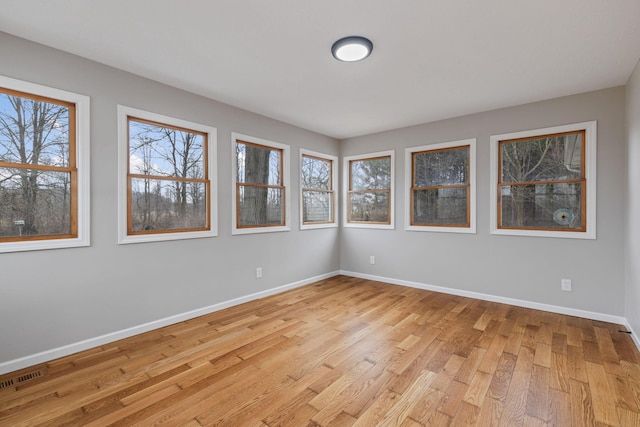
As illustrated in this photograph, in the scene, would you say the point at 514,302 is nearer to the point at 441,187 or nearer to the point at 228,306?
the point at 441,187

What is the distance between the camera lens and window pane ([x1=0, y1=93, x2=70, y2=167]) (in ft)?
7.70

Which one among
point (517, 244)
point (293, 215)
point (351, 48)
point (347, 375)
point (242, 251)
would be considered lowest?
point (347, 375)

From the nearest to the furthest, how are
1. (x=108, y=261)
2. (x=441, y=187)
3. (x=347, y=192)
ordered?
(x=108, y=261), (x=441, y=187), (x=347, y=192)

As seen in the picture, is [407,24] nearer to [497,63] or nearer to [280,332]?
[497,63]

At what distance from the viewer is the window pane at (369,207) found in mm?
5141

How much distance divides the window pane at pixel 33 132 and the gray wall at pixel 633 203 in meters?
5.16

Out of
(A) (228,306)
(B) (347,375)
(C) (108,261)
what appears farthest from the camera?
(A) (228,306)

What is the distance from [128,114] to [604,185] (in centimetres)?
516

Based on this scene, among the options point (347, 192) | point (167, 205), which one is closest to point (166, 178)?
point (167, 205)

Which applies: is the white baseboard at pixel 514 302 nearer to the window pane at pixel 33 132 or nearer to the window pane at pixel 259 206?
the window pane at pixel 259 206

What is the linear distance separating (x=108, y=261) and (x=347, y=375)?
2427mm

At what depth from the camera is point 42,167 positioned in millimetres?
2475

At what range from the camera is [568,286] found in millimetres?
3516

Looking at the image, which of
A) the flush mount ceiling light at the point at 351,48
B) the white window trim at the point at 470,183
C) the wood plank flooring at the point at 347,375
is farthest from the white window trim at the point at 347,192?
the flush mount ceiling light at the point at 351,48
